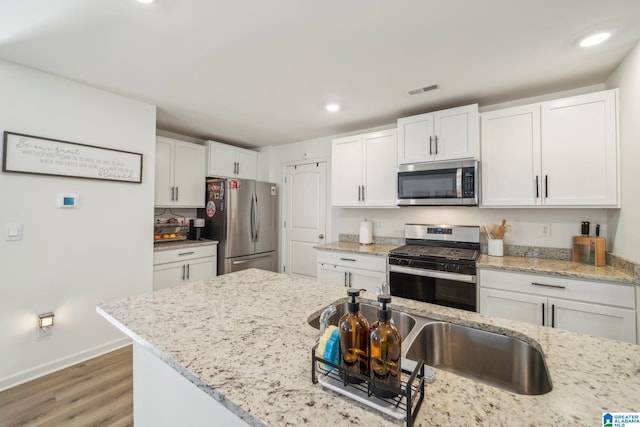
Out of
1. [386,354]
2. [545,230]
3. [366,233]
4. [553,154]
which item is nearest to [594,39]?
[553,154]

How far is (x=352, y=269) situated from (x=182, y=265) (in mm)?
1965

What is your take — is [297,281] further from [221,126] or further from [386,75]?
[221,126]

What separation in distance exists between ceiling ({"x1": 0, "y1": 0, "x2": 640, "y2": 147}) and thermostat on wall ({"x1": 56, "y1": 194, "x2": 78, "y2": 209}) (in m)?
0.97

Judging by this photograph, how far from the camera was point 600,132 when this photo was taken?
210cm

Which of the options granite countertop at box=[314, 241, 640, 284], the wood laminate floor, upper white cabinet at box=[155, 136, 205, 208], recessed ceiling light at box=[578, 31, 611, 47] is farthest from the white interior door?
recessed ceiling light at box=[578, 31, 611, 47]

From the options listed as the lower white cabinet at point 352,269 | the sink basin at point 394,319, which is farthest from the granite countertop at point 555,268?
the sink basin at point 394,319

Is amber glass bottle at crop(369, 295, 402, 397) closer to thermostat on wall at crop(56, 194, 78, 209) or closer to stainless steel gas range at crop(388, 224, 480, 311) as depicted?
stainless steel gas range at crop(388, 224, 480, 311)

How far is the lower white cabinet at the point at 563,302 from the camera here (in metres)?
1.83

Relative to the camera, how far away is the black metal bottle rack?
59cm

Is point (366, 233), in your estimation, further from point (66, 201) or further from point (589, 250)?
point (66, 201)

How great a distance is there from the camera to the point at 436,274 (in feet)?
7.98

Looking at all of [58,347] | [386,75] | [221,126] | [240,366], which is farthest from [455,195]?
[58,347]

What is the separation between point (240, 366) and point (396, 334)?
0.46 m

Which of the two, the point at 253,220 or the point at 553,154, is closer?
the point at 553,154
